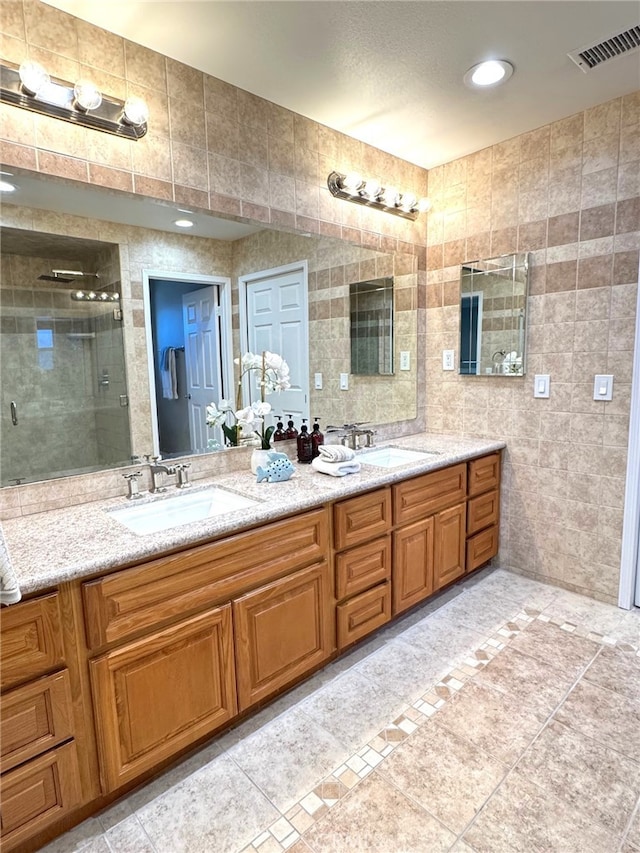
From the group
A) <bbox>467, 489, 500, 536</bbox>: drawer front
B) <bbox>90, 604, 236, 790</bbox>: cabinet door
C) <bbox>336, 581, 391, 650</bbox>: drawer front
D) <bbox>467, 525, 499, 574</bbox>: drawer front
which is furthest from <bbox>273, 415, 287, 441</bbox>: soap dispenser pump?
<bbox>467, 525, 499, 574</bbox>: drawer front

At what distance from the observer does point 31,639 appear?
1210 mm

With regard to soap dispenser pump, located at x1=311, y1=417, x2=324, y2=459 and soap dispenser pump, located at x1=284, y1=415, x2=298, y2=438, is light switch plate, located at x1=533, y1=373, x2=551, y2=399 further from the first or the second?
soap dispenser pump, located at x1=284, y1=415, x2=298, y2=438

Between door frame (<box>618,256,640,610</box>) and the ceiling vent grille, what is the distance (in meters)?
1.02

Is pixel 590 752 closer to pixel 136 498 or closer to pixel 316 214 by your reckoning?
pixel 136 498

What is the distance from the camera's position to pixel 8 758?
1199 mm

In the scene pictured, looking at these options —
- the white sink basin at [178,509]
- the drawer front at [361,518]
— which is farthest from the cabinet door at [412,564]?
the white sink basin at [178,509]

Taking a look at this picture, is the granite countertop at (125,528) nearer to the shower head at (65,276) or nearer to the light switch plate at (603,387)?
the shower head at (65,276)

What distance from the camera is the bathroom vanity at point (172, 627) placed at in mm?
1237

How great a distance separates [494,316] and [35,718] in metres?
2.74

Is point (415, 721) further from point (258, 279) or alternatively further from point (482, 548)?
point (258, 279)

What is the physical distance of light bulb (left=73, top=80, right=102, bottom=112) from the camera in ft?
5.21

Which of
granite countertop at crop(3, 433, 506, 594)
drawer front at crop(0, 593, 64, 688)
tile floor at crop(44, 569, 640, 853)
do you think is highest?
granite countertop at crop(3, 433, 506, 594)

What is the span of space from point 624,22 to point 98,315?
Answer: 220 centimetres

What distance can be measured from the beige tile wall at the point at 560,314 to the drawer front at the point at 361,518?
3.70ft
